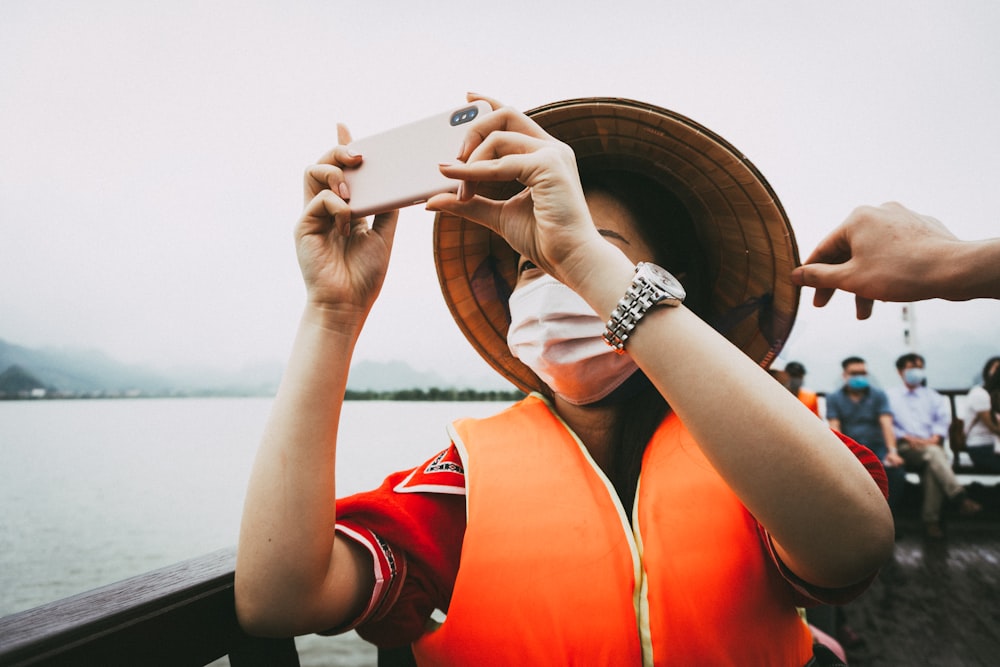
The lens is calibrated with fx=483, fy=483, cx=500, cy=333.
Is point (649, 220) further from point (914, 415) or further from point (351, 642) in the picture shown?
point (914, 415)

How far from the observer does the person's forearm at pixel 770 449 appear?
69cm

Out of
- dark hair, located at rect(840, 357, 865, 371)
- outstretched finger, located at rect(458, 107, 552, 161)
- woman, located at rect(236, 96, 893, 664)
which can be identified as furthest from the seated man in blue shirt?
outstretched finger, located at rect(458, 107, 552, 161)

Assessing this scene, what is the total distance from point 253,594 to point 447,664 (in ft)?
1.40

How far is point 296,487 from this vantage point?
34.4 inches

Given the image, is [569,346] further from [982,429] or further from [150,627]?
[982,429]

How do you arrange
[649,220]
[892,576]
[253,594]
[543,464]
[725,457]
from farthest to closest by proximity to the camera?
[892,576], [649,220], [543,464], [253,594], [725,457]

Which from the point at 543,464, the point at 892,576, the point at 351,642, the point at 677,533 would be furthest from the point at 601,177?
the point at 351,642

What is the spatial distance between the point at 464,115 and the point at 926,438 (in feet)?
21.0

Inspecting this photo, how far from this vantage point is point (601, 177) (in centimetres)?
152

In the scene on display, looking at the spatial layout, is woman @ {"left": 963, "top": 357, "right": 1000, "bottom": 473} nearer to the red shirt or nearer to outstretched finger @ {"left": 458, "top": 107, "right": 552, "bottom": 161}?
the red shirt

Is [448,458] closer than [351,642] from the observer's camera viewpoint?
Yes

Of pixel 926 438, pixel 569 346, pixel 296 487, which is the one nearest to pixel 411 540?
pixel 296 487

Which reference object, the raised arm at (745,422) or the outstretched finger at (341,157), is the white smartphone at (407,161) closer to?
the outstretched finger at (341,157)

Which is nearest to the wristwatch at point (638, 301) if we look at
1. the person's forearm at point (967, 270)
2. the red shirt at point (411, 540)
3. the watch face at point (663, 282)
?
the watch face at point (663, 282)
